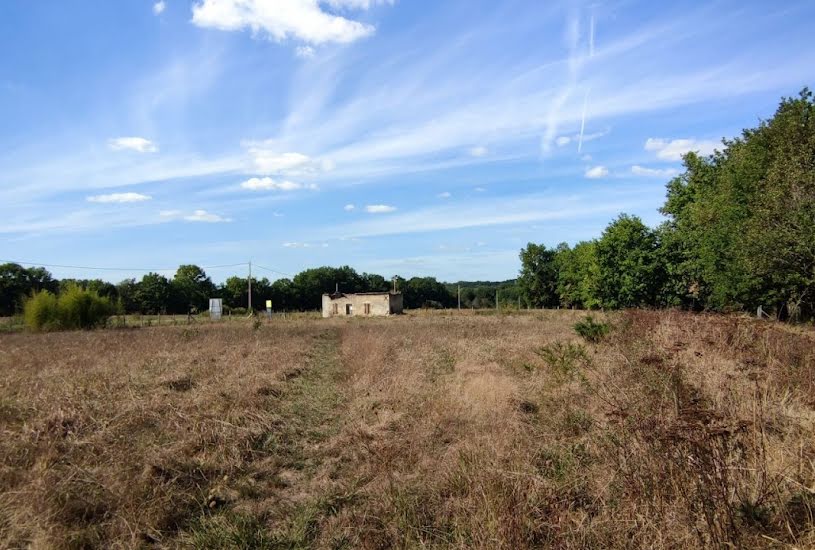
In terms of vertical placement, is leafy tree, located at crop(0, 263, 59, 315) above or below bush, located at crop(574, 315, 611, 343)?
above

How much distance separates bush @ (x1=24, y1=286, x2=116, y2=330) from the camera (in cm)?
3080

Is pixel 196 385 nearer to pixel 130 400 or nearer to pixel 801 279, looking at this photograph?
pixel 130 400

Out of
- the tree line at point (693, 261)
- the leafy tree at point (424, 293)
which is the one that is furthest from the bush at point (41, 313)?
the leafy tree at point (424, 293)

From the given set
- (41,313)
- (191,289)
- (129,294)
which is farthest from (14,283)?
(41,313)

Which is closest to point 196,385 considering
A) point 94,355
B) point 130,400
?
point 130,400

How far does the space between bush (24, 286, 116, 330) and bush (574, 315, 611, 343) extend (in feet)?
105

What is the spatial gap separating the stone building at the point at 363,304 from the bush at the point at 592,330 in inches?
1643

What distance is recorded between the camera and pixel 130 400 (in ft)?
25.5

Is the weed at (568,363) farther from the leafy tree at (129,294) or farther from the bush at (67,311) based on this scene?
the leafy tree at (129,294)

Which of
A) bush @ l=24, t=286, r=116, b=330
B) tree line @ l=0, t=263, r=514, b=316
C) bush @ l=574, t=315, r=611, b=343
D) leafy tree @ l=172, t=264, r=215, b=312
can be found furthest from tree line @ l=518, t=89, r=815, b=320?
leafy tree @ l=172, t=264, r=215, b=312

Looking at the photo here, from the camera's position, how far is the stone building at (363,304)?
5503 cm

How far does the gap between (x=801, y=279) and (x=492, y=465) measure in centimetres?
2305

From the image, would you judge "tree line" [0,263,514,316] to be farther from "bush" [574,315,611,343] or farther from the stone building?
"bush" [574,315,611,343]

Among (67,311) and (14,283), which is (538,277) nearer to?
(67,311)
